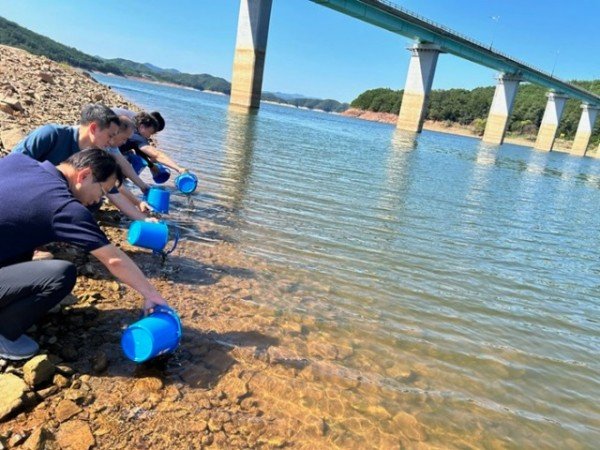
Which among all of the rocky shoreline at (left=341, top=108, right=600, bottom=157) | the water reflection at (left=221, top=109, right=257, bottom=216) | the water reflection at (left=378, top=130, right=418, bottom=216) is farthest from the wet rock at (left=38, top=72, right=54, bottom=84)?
the rocky shoreline at (left=341, top=108, right=600, bottom=157)

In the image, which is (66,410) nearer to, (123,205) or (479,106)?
(123,205)

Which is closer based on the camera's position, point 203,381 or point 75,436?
point 75,436

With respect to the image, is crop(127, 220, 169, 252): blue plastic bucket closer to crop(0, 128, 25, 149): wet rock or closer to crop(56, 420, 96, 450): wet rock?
crop(56, 420, 96, 450): wet rock

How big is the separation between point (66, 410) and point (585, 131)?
103 meters

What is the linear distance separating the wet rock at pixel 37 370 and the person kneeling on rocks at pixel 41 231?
131 mm

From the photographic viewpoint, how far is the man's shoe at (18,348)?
104 inches

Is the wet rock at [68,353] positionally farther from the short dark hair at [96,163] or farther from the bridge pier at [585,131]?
the bridge pier at [585,131]

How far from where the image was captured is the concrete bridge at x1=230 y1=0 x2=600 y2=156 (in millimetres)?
47500

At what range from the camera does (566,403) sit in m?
3.49

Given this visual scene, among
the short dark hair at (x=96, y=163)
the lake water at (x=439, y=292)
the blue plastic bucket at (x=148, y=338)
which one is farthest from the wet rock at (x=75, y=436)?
the lake water at (x=439, y=292)

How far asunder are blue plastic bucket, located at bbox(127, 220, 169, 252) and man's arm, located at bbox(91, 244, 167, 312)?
4.95 ft

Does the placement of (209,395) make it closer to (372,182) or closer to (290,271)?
(290,271)

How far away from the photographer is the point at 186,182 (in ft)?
22.2

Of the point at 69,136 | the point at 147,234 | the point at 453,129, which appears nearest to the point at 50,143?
the point at 69,136
